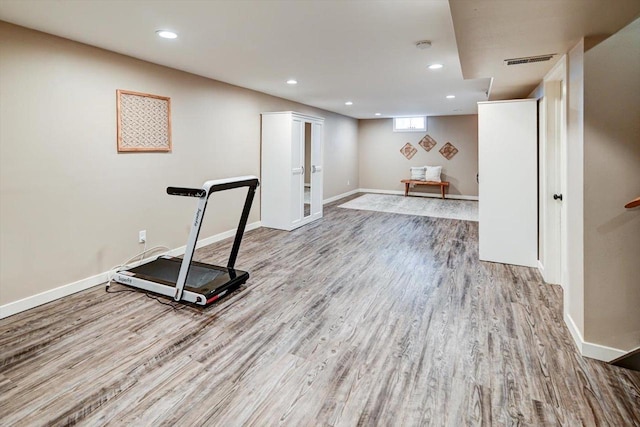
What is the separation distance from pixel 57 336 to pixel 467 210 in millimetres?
7547

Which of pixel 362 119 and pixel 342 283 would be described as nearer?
pixel 342 283

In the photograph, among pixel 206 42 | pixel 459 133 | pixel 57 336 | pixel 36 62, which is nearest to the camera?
pixel 57 336

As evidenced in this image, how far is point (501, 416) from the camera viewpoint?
5.53 ft

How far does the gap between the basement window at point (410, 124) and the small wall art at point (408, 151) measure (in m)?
0.46

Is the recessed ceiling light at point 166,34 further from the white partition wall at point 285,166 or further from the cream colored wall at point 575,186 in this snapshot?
the cream colored wall at point 575,186

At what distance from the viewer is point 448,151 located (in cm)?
950

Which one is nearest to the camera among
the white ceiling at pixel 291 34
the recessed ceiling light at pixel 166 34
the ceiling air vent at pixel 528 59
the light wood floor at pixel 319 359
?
the light wood floor at pixel 319 359

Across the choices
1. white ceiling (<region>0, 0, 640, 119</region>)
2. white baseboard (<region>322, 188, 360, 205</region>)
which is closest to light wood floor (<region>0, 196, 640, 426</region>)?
white ceiling (<region>0, 0, 640, 119</region>)

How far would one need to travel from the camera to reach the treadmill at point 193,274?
2.94 metres

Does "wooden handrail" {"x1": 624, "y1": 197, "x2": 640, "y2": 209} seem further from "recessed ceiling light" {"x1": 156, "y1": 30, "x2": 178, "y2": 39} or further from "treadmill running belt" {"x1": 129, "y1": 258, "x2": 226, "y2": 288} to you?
"recessed ceiling light" {"x1": 156, "y1": 30, "x2": 178, "y2": 39}

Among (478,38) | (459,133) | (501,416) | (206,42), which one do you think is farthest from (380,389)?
(459,133)

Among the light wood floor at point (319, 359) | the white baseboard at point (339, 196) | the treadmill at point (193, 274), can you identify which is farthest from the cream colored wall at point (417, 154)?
the treadmill at point (193, 274)

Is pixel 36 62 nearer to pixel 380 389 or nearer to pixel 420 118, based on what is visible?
pixel 380 389

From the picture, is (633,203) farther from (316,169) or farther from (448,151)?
(448,151)
